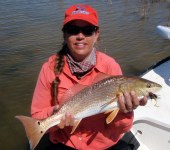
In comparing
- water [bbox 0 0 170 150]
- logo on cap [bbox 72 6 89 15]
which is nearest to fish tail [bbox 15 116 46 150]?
logo on cap [bbox 72 6 89 15]

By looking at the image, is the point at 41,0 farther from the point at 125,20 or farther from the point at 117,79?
the point at 117,79

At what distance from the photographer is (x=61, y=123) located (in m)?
3.20

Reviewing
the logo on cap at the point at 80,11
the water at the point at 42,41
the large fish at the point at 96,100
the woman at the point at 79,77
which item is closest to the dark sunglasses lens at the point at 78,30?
the woman at the point at 79,77

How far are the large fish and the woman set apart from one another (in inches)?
9.4

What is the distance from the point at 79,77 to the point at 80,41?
42 centimetres

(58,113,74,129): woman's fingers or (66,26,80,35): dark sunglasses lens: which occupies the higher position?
(66,26,80,35): dark sunglasses lens

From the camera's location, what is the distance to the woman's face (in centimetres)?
345

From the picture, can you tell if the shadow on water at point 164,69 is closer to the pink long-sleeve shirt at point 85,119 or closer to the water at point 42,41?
the pink long-sleeve shirt at point 85,119

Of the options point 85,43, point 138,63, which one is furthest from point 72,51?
point 138,63

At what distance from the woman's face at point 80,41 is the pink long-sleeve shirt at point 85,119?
0.19 meters

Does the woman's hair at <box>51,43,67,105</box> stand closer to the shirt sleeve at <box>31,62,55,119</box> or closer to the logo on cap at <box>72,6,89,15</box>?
the shirt sleeve at <box>31,62,55,119</box>

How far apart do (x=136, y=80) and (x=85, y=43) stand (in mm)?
708

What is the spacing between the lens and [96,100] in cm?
316

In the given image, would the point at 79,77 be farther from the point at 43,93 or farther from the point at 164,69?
the point at 164,69
